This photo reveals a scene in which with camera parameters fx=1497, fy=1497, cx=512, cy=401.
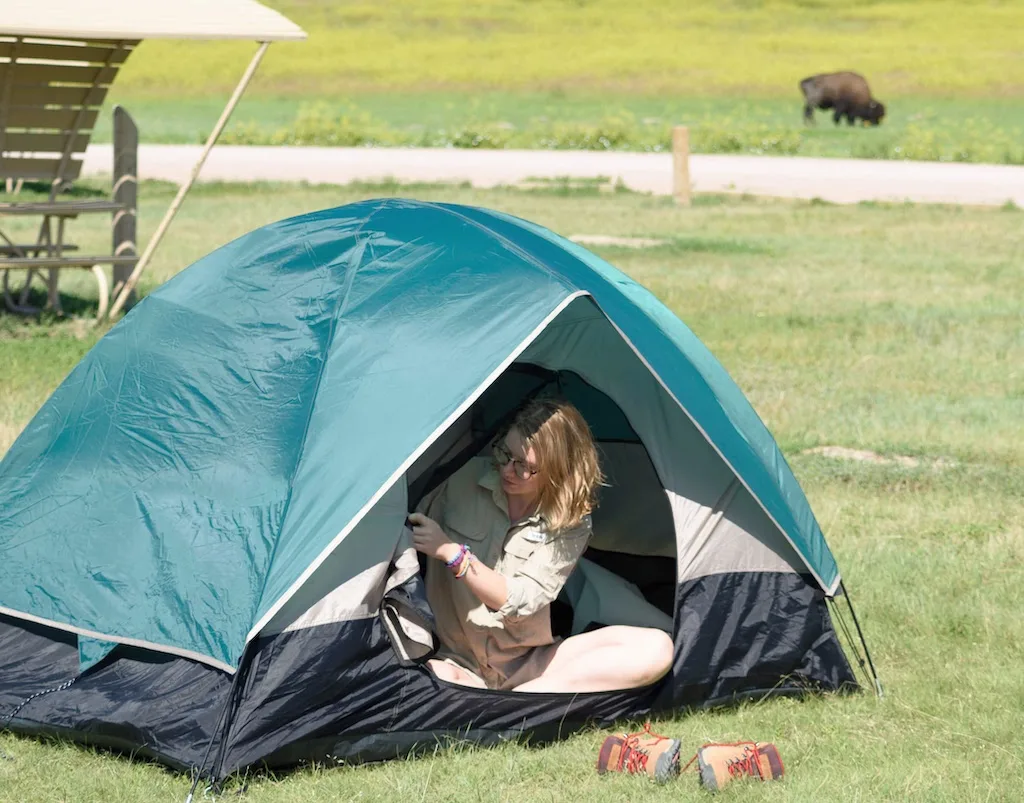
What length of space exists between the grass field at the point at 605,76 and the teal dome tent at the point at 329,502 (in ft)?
68.2

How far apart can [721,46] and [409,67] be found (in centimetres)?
1079

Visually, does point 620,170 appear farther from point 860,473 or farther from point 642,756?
point 642,756

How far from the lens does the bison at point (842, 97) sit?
33406mm

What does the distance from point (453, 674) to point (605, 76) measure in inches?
1728

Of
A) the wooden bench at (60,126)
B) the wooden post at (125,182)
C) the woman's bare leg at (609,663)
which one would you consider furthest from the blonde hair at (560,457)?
the wooden post at (125,182)

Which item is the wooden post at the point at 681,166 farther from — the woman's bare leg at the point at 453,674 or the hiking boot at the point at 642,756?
the hiking boot at the point at 642,756

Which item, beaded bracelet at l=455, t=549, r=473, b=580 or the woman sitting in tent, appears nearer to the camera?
beaded bracelet at l=455, t=549, r=473, b=580

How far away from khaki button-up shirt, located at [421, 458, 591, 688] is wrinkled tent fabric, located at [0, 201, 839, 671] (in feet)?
1.39

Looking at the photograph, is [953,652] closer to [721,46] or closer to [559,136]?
[559,136]

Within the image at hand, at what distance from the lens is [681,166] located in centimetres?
1831

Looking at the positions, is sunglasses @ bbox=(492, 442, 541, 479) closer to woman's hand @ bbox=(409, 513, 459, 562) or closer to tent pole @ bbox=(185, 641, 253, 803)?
woman's hand @ bbox=(409, 513, 459, 562)

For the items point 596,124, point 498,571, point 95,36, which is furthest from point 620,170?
point 498,571

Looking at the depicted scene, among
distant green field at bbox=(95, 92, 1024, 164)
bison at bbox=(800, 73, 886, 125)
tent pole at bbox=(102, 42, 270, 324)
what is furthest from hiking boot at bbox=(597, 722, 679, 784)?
bison at bbox=(800, 73, 886, 125)

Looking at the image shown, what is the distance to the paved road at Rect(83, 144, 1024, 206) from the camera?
64.4 ft
